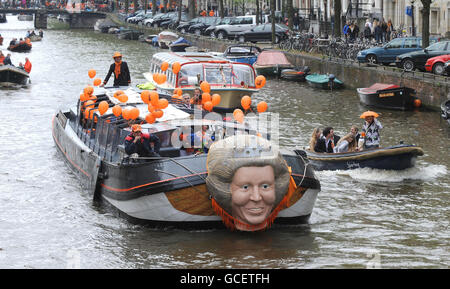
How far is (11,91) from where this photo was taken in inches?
1548

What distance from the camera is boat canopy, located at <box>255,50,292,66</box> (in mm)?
42656

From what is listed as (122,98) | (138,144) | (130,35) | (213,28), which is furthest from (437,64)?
(130,35)

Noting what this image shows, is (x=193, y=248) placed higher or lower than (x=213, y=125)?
lower

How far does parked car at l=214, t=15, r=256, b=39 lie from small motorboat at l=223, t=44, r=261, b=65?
1394 cm

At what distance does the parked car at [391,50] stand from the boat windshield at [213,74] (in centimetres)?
882

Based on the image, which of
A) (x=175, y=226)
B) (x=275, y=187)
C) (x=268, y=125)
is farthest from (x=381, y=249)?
(x=268, y=125)

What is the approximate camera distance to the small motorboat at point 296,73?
133 ft

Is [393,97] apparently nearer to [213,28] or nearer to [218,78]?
[218,78]

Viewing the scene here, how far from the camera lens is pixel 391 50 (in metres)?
36.8

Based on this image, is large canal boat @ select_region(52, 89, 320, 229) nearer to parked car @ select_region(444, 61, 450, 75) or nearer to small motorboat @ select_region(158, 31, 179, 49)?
parked car @ select_region(444, 61, 450, 75)

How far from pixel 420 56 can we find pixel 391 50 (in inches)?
135

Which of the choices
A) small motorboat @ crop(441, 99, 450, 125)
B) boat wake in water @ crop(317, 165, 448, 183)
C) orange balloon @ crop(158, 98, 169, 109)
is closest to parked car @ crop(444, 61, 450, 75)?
small motorboat @ crop(441, 99, 450, 125)
